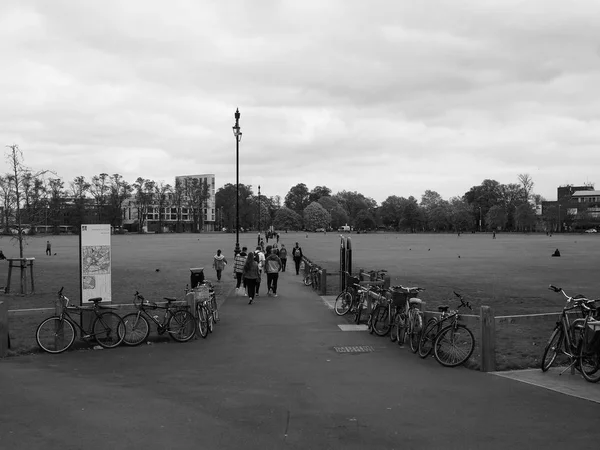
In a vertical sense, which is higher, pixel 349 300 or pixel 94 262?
pixel 94 262

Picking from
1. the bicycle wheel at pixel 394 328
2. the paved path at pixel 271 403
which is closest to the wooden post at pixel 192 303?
the paved path at pixel 271 403

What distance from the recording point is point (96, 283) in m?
11.7

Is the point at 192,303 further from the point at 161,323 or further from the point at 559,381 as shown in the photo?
the point at 559,381

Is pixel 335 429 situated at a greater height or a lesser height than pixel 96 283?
lesser

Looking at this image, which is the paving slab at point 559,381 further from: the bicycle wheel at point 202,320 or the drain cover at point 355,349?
the bicycle wheel at point 202,320

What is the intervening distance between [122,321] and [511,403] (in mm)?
7199

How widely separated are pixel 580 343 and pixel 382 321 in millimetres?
5073

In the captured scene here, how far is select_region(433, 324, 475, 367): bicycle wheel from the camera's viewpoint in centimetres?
879

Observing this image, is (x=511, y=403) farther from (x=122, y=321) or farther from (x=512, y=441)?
(x=122, y=321)

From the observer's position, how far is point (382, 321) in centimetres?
1241

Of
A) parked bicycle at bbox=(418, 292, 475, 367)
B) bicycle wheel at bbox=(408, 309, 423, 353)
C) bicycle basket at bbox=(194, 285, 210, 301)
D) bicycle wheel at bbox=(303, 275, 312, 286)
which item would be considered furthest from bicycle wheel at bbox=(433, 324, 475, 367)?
bicycle wheel at bbox=(303, 275, 312, 286)

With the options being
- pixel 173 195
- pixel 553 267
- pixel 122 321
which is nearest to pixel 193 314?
pixel 122 321

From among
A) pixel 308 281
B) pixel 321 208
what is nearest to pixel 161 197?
pixel 321 208

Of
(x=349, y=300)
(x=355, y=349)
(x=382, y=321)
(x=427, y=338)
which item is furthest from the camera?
(x=349, y=300)
